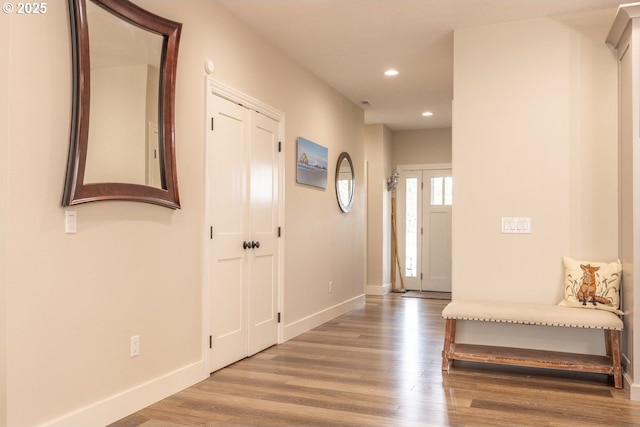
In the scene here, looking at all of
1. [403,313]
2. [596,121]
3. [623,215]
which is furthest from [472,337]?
[403,313]

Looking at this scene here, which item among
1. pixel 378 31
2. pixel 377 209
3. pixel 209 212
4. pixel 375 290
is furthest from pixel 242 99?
pixel 375 290

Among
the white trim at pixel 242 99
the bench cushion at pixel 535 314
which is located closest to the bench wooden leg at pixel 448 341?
the bench cushion at pixel 535 314

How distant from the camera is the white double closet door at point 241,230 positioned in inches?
150

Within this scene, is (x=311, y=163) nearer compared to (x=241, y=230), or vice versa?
(x=241, y=230)

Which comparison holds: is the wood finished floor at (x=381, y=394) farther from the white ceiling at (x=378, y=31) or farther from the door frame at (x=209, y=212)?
the white ceiling at (x=378, y=31)

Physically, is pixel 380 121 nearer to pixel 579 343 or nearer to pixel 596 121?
pixel 596 121

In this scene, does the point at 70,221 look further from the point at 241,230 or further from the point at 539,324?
the point at 539,324

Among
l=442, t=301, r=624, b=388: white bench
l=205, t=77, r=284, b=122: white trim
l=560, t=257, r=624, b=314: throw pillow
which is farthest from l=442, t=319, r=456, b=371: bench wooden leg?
l=205, t=77, r=284, b=122: white trim

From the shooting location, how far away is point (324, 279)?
583 centimetres

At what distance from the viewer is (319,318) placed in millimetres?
5672

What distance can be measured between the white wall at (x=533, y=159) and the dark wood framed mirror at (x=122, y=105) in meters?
2.28

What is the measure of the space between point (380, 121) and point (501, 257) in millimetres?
4465

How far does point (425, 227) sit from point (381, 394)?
5696 millimetres

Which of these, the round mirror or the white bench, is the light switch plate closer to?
the white bench
